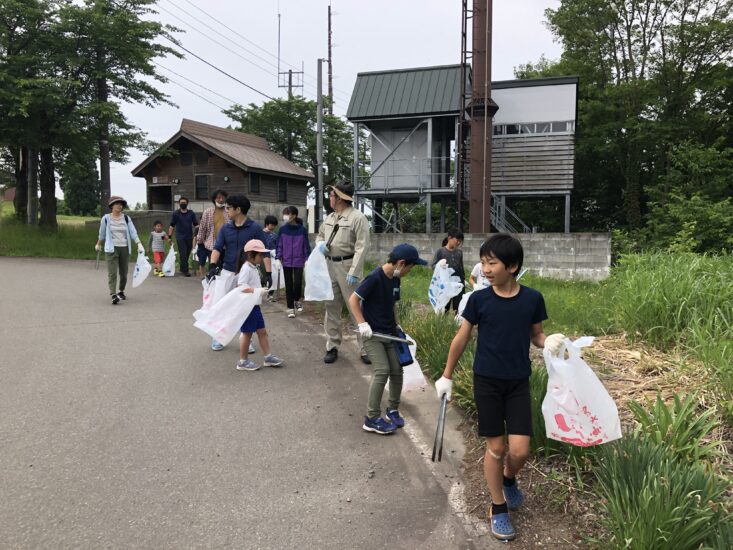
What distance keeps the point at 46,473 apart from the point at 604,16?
86.9 feet

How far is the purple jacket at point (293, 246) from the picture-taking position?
8.34 m

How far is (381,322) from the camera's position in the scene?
14.3 ft

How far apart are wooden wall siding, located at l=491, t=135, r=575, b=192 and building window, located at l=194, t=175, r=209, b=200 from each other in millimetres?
17796

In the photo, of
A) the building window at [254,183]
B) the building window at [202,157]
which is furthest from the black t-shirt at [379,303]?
the building window at [202,157]

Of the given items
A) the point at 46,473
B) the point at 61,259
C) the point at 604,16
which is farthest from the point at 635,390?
the point at 604,16

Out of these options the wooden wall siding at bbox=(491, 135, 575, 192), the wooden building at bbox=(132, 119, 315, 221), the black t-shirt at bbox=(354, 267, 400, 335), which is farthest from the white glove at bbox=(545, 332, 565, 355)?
the wooden building at bbox=(132, 119, 315, 221)

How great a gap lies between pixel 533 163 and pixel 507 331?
61.0 feet

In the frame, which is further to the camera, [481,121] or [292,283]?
[481,121]

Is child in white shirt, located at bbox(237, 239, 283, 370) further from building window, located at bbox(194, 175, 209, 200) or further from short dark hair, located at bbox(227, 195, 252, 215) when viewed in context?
building window, located at bbox(194, 175, 209, 200)

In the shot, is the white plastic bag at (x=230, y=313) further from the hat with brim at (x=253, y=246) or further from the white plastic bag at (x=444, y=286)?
the white plastic bag at (x=444, y=286)

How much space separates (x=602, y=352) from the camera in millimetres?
5242

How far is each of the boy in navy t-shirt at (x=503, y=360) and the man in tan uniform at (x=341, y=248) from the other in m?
2.90

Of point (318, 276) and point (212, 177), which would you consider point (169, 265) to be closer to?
point (318, 276)

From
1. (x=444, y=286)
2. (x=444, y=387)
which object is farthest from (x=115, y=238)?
(x=444, y=387)
